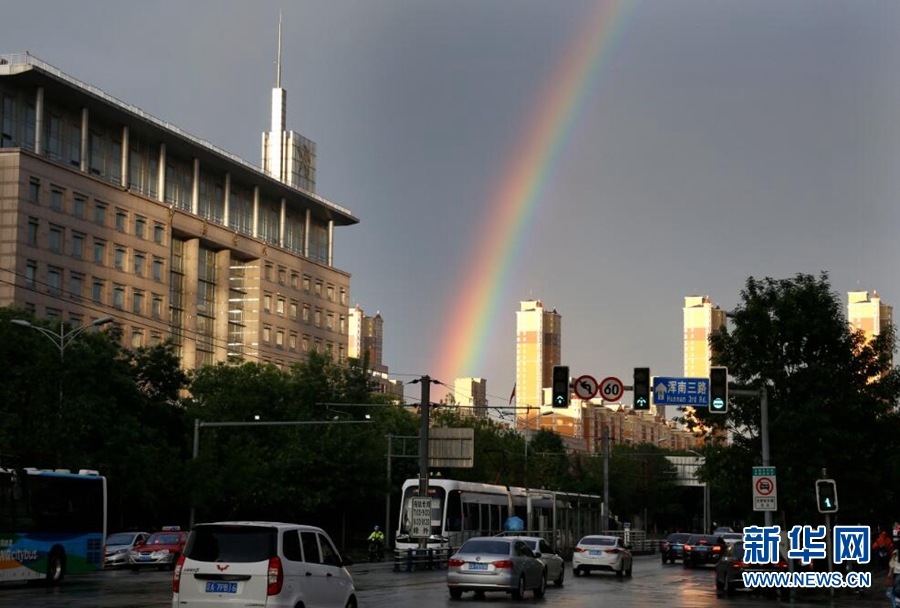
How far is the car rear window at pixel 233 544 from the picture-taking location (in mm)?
19234

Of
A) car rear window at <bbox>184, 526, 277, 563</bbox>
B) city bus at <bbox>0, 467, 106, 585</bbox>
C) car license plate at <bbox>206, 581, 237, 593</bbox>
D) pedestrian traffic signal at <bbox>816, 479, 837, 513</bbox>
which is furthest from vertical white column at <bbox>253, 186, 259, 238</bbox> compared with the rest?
car license plate at <bbox>206, 581, 237, 593</bbox>

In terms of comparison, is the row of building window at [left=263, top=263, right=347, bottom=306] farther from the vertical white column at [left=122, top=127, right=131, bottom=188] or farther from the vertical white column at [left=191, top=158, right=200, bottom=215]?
the vertical white column at [left=122, top=127, right=131, bottom=188]

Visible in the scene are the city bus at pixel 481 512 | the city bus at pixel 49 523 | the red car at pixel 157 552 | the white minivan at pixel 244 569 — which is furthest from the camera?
the city bus at pixel 481 512

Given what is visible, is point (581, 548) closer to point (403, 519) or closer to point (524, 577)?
point (403, 519)

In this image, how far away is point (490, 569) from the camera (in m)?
32.7

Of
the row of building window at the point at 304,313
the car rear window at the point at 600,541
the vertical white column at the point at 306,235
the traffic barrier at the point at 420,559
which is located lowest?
the traffic barrier at the point at 420,559

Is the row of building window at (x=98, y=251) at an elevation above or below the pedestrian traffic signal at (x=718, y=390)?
above

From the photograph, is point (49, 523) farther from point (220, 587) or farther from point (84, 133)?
point (84, 133)

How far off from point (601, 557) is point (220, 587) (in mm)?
31929

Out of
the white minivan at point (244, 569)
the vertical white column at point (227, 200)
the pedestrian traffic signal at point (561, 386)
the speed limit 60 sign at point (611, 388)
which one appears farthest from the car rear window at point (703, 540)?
the vertical white column at point (227, 200)

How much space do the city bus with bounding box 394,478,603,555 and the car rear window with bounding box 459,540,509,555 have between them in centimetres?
A: 1744

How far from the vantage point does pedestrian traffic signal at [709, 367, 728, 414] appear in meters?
35.7

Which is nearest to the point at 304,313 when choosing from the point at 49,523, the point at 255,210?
the point at 255,210

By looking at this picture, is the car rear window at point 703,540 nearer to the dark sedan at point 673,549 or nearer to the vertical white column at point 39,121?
the dark sedan at point 673,549
